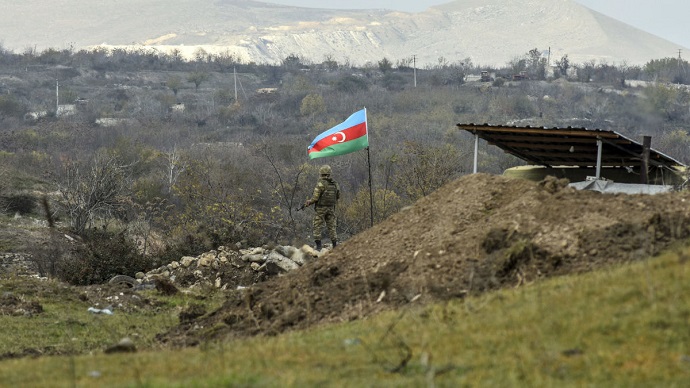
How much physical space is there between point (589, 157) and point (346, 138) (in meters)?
5.46

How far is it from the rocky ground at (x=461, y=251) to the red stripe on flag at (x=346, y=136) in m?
7.47

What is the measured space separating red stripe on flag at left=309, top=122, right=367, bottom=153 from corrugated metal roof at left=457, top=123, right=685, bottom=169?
3094mm

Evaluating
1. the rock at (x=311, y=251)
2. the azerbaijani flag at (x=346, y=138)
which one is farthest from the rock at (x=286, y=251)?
the azerbaijani flag at (x=346, y=138)

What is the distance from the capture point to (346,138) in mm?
25781

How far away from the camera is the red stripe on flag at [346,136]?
84.0 ft

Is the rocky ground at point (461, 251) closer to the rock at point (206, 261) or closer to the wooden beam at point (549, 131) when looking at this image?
the wooden beam at point (549, 131)

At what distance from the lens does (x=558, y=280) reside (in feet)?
43.8

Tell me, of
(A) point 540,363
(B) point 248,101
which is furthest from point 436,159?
(B) point 248,101

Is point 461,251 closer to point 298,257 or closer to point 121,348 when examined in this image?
point 121,348

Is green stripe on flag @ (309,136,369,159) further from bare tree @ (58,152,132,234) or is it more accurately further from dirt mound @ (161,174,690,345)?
bare tree @ (58,152,132,234)

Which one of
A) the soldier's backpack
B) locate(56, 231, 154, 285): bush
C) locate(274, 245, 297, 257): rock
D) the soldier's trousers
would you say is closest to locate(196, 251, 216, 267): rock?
locate(274, 245, 297, 257): rock

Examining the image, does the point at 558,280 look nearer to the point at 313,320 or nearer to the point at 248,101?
the point at 313,320

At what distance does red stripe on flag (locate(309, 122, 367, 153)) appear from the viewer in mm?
25609

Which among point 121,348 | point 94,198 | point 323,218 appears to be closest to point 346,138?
point 323,218
